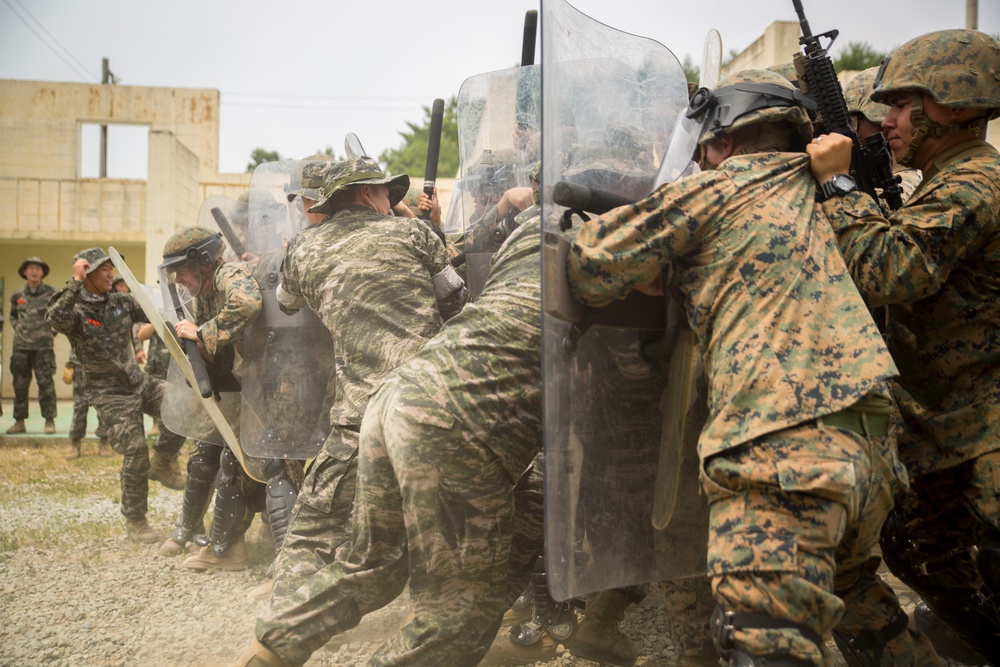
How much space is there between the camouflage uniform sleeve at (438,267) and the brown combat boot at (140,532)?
11.6 ft

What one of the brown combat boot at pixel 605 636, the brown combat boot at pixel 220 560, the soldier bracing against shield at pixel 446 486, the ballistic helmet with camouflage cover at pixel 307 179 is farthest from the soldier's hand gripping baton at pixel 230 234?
the brown combat boot at pixel 605 636

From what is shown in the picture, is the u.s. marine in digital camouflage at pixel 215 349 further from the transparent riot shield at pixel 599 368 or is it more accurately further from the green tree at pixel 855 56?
the green tree at pixel 855 56

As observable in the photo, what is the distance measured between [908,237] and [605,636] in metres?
2.15

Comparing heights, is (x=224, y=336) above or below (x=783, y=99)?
below

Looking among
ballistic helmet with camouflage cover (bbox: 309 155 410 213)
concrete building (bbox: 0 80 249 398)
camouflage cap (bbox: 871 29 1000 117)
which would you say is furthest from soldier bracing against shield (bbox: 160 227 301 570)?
concrete building (bbox: 0 80 249 398)

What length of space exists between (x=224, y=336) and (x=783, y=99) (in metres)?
3.07

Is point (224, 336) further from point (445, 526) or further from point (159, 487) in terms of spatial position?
point (159, 487)

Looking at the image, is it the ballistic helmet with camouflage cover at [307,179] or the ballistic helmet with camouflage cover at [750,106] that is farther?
the ballistic helmet with camouflage cover at [307,179]

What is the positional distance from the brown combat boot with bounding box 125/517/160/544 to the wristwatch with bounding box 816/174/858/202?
17.9 feet

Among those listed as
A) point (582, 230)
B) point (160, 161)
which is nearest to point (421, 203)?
point (582, 230)

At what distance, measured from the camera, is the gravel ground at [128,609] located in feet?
13.3

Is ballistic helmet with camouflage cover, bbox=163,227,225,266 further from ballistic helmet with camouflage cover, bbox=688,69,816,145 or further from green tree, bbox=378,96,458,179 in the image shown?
green tree, bbox=378,96,458,179

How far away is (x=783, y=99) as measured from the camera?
2.48 meters

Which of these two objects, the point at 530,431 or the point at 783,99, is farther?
the point at 530,431
